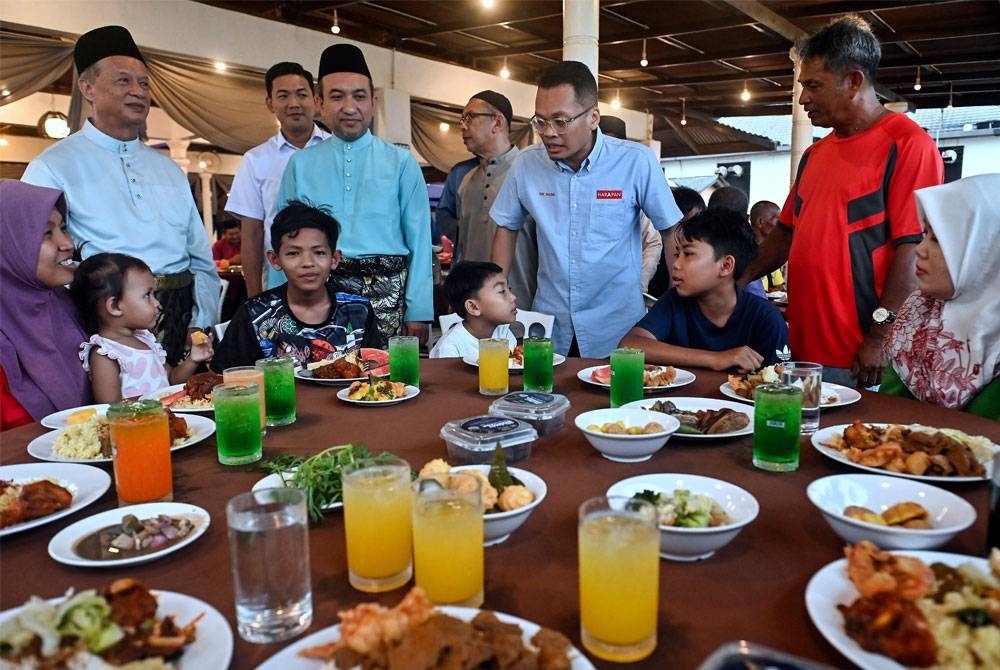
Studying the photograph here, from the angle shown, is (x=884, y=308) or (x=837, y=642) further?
(x=884, y=308)

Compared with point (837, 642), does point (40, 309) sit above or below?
above

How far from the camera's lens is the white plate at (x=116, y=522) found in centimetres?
102

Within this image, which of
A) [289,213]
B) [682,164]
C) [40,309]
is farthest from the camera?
[682,164]

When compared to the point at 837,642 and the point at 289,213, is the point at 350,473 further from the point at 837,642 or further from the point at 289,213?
the point at 289,213

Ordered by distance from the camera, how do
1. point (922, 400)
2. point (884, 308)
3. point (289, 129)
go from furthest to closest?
point (289, 129) < point (884, 308) < point (922, 400)

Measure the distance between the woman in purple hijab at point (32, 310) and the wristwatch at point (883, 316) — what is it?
276 cm

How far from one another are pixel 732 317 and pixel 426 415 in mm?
1399

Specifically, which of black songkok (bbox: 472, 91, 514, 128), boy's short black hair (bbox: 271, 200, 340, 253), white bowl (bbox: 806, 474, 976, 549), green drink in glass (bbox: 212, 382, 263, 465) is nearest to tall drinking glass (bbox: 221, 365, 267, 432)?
green drink in glass (bbox: 212, 382, 263, 465)

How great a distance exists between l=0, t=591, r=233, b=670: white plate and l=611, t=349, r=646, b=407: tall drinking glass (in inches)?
48.0

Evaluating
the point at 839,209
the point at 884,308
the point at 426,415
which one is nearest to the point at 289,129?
the point at 426,415

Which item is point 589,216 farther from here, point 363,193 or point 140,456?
point 140,456

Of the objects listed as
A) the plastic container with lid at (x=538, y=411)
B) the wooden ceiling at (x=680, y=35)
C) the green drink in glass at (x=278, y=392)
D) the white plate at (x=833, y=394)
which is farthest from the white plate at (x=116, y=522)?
the wooden ceiling at (x=680, y=35)

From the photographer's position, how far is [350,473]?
1.02 metres

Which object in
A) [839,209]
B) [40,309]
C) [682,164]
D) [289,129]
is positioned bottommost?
[40,309]
